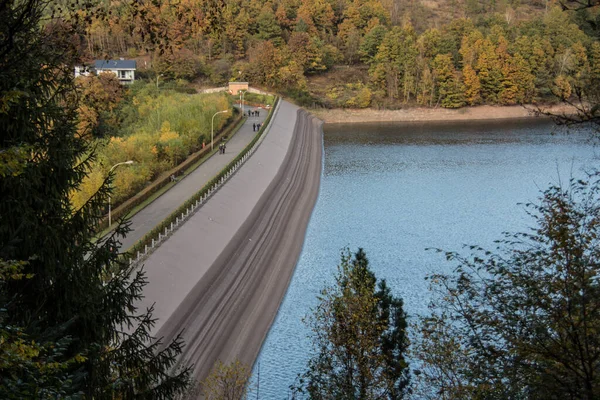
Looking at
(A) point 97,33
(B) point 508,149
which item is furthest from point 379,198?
(A) point 97,33

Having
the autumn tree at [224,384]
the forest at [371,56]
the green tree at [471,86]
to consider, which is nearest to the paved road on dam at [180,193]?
the autumn tree at [224,384]

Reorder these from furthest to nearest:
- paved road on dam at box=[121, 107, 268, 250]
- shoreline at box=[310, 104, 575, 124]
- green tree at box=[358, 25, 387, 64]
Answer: green tree at box=[358, 25, 387, 64] → shoreline at box=[310, 104, 575, 124] → paved road on dam at box=[121, 107, 268, 250]

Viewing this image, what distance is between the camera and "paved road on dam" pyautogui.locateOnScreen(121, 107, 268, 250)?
29234 millimetres

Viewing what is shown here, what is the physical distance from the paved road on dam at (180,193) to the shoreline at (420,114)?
93.8 feet

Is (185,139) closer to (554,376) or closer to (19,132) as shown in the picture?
(19,132)

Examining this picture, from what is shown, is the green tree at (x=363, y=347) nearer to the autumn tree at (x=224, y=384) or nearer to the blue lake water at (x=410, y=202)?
the autumn tree at (x=224, y=384)

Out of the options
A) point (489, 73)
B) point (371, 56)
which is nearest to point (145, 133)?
point (489, 73)

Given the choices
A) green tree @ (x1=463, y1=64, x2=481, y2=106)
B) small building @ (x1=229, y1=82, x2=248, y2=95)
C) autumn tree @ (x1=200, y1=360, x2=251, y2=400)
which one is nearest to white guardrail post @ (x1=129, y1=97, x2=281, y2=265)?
autumn tree @ (x1=200, y1=360, x2=251, y2=400)

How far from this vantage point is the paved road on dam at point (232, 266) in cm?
2214

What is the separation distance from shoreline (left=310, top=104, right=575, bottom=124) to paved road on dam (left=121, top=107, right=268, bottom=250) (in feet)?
93.8

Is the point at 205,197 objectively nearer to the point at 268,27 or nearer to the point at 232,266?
the point at 232,266

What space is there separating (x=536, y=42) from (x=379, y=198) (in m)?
55.3

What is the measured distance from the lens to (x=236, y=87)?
8494 cm

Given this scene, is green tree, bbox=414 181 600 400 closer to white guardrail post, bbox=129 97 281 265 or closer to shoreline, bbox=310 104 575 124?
white guardrail post, bbox=129 97 281 265
